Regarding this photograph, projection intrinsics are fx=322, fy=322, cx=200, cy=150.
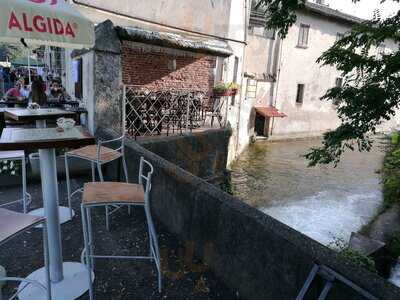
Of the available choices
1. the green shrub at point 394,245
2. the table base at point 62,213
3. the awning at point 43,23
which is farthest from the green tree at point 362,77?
the green shrub at point 394,245

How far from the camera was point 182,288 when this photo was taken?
2.44 meters

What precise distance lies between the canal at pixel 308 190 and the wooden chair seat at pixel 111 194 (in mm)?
5239

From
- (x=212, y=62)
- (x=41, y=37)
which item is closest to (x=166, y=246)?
(x=41, y=37)

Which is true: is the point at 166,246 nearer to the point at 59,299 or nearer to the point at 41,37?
the point at 59,299

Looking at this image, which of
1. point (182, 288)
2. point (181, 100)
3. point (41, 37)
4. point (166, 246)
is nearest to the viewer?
point (182, 288)

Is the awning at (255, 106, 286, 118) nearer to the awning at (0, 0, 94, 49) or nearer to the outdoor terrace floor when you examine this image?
the outdoor terrace floor

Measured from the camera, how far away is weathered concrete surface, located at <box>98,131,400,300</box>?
1.82 metres

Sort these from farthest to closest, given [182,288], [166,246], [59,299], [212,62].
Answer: [212,62], [166,246], [182,288], [59,299]

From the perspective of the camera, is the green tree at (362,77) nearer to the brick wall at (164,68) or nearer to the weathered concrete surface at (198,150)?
the weathered concrete surface at (198,150)

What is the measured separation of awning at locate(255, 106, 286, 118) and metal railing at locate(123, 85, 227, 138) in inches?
339

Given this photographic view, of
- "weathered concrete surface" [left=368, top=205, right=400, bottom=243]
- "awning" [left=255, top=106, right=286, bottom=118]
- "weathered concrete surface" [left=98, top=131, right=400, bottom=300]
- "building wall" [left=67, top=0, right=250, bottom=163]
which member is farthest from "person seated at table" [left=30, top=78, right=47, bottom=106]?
"awning" [left=255, top=106, right=286, bottom=118]

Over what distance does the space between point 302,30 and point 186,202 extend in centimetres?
1738

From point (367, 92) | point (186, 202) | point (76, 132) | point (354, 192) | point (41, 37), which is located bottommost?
point (354, 192)

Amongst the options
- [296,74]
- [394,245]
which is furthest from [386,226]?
[296,74]
